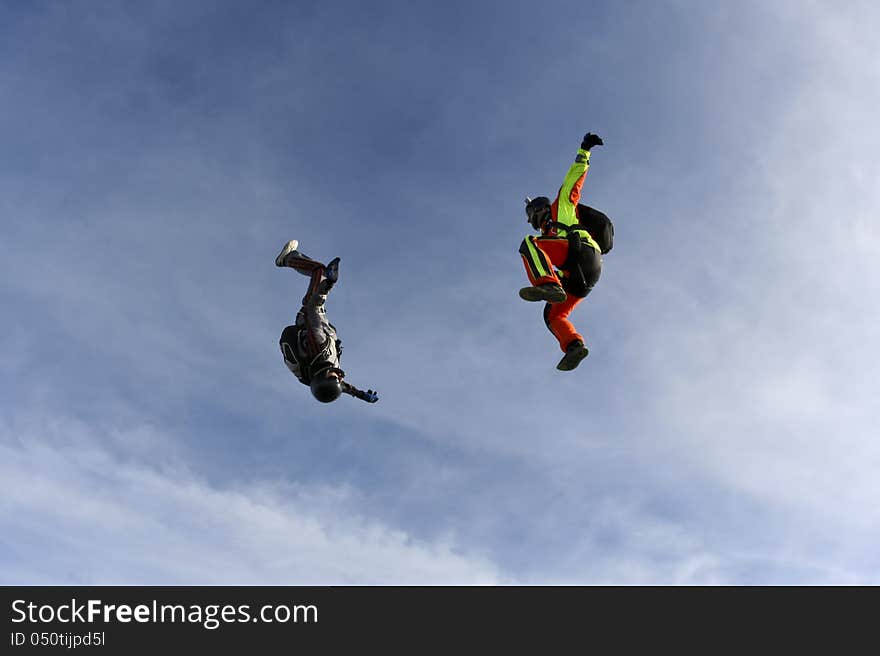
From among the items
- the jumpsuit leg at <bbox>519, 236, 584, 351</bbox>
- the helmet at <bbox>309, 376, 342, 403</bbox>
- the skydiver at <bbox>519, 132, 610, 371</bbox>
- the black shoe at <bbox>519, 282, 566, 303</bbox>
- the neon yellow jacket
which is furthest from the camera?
the helmet at <bbox>309, 376, 342, 403</bbox>

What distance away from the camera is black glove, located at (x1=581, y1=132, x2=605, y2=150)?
498 inches

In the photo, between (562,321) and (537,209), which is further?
(537,209)

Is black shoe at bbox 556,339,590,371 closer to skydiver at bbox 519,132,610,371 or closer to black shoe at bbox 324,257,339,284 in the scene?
skydiver at bbox 519,132,610,371

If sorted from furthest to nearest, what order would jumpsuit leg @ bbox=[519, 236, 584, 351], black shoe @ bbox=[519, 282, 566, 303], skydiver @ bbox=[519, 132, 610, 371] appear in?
skydiver @ bbox=[519, 132, 610, 371], jumpsuit leg @ bbox=[519, 236, 584, 351], black shoe @ bbox=[519, 282, 566, 303]

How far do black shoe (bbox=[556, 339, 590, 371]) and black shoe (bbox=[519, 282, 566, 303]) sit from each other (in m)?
1.17

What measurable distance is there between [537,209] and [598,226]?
1.16 meters

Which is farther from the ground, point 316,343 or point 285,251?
point 285,251

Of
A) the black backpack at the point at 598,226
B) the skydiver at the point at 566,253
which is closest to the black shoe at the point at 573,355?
the skydiver at the point at 566,253

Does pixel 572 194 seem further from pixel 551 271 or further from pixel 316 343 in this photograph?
pixel 316 343

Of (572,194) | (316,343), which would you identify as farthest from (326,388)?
(572,194)

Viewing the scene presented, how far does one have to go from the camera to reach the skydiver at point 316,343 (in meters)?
13.8

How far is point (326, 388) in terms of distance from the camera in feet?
44.8

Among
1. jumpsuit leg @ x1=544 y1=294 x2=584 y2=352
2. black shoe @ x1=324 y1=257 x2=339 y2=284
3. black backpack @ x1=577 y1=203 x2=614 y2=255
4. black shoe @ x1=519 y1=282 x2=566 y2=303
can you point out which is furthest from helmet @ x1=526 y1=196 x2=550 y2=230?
black shoe @ x1=324 y1=257 x2=339 y2=284
